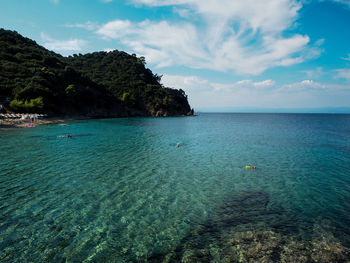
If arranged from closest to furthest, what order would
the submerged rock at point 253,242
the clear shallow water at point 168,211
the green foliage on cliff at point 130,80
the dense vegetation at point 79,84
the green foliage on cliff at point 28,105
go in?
the submerged rock at point 253,242
the clear shallow water at point 168,211
the green foliage on cliff at point 28,105
the dense vegetation at point 79,84
the green foliage on cliff at point 130,80

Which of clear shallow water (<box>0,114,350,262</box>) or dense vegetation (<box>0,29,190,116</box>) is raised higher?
A: dense vegetation (<box>0,29,190,116</box>)

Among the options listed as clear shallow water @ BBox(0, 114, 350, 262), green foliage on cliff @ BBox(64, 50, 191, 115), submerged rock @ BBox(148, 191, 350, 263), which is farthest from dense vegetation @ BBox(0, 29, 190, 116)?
submerged rock @ BBox(148, 191, 350, 263)

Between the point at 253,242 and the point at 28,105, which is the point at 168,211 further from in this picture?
the point at 28,105

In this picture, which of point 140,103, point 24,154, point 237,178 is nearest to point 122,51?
point 140,103

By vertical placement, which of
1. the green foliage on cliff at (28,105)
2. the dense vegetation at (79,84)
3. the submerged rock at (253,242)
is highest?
the dense vegetation at (79,84)

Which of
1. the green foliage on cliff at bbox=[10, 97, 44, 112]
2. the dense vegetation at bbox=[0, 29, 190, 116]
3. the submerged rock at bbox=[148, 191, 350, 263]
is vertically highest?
the dense vegetation at bbox=[0, 29, 190, 116]

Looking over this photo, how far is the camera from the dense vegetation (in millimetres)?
66438

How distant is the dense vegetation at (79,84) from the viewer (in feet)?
218

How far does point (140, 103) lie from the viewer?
393 ft

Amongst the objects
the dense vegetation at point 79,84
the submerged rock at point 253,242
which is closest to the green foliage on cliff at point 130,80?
the dense vegetation at point 79,84

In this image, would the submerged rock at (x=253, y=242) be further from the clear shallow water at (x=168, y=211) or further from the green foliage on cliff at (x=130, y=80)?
the green foliage on cliff at (x=130, y=80)

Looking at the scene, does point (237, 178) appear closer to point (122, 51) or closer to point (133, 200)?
point (133, 200)

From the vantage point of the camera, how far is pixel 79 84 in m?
95.3

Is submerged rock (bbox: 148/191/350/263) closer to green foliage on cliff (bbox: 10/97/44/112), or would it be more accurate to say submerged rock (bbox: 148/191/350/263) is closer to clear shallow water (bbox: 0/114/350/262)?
clear shallow water (bbox: 0/114/350/262)
